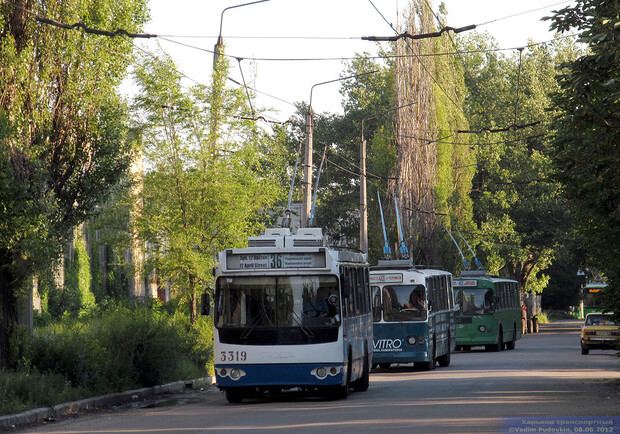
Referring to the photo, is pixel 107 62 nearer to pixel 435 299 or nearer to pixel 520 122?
pixel 435 299

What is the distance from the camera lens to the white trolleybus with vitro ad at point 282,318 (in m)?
17.1

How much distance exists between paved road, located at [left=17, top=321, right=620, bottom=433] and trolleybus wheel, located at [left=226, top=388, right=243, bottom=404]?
0.54 feet

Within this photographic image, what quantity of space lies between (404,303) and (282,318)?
1022cm

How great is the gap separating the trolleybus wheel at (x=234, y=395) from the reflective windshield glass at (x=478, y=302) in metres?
21.8

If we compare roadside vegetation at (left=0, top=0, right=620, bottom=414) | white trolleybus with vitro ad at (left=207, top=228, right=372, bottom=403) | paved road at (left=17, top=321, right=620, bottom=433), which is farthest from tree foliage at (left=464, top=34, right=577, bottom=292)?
white trolleybus with vitro ad at (left=207, top=228, right=372, bottom=403)

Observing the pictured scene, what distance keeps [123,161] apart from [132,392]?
413 cm

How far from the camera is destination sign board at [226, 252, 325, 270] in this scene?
57.6 feet

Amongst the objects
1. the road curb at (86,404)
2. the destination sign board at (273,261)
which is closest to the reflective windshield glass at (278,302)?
the destination sign board at (273,261)

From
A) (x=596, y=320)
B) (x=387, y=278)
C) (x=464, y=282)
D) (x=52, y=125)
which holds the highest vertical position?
(x=52, y=125)

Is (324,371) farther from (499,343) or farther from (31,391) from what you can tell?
(499,343)

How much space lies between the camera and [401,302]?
27.1 metres

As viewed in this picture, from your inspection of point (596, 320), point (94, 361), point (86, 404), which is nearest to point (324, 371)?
point (86, 404)

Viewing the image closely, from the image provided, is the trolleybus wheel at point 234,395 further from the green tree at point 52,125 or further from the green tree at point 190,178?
the green tree at point 190,178

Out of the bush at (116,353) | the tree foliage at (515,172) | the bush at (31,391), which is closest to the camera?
the bush at (31,391)
